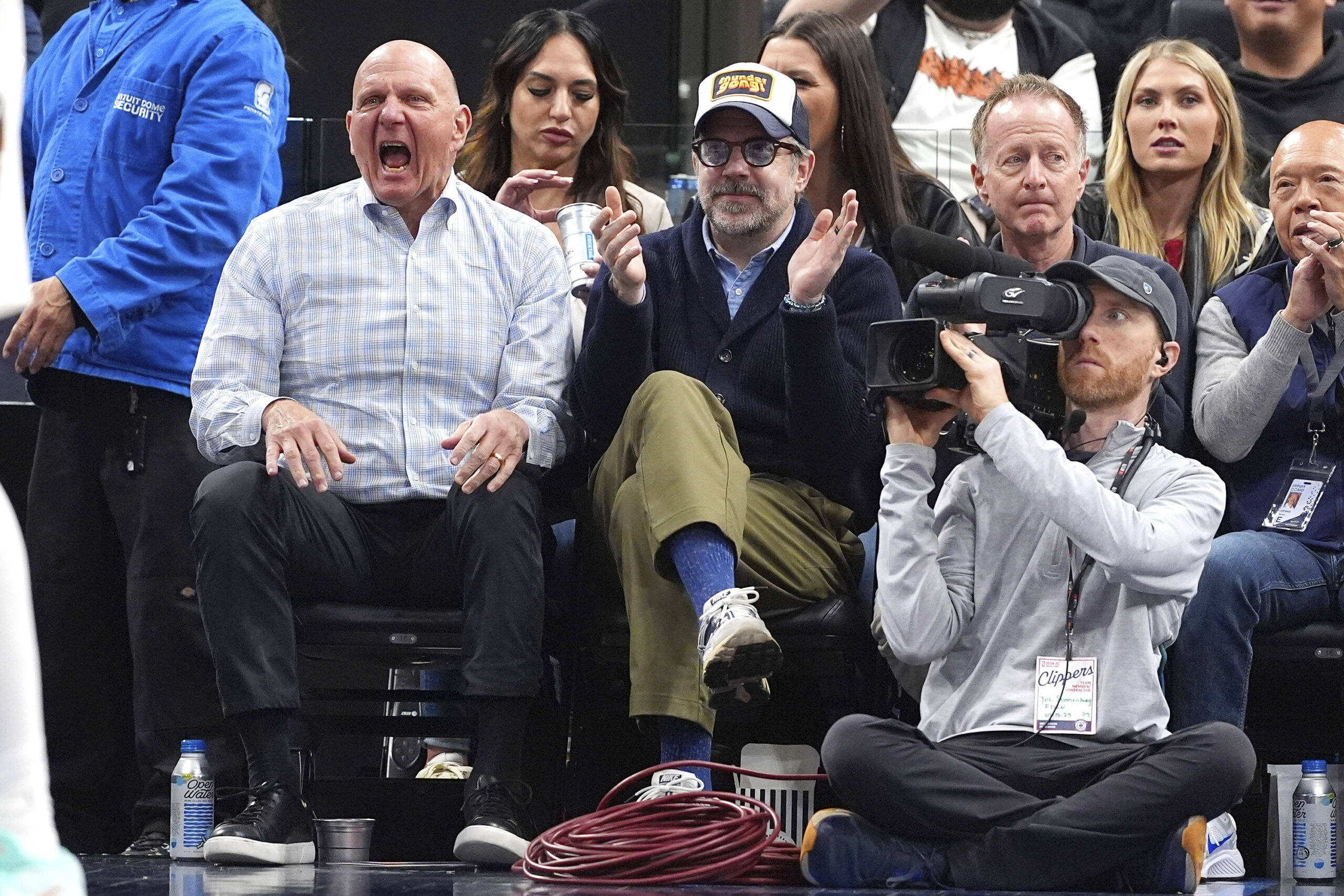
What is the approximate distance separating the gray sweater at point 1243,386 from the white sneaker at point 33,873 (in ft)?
8.66

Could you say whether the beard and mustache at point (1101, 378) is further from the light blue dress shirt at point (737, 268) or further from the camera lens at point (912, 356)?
the light blue dress shirt at point (737, 268)

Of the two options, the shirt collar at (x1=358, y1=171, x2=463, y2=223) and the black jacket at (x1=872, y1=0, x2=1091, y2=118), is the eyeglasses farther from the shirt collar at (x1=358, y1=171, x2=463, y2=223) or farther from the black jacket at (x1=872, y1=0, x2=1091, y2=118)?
the black jacket at (x1=872, y1=0, x2=1091, y2=118)

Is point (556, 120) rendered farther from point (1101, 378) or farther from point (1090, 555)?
point (1090, 555)

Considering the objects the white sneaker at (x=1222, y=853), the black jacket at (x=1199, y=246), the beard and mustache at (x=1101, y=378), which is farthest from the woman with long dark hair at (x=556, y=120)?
the white sneaker at (x=1222, y=853)

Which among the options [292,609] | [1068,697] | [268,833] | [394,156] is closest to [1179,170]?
[1068,697]

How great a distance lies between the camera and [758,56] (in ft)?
13.3

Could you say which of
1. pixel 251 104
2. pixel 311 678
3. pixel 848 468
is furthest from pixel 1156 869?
pixel 251 104

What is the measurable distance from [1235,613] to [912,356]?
0.84 metres

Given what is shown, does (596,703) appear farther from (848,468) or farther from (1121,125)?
(1121,125)

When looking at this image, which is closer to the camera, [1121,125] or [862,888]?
[862,888]

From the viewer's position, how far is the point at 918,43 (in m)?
4.65

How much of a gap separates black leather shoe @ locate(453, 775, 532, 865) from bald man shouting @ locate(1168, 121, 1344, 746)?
1187 millimetres

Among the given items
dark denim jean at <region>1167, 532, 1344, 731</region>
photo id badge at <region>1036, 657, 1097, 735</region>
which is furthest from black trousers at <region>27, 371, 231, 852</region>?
dark denim jean at <region>1167, 532, 1344, 731</region>

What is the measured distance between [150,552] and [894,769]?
1.55 m
